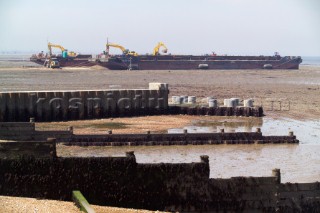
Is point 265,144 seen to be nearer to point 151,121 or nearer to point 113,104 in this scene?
point 151,121

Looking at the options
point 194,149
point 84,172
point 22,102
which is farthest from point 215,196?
point 22,102

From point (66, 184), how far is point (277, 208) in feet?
21.3

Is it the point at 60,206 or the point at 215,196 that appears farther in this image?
the point at 215,196

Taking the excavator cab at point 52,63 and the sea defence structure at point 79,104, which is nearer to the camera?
the sea defence structure at point 79,104

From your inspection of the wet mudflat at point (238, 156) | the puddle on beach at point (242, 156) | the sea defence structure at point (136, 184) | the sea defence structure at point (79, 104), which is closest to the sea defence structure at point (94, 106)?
the sea defence structure at point (79, 104)

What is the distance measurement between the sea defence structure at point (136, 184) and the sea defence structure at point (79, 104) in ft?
83.3

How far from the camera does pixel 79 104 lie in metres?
47.6

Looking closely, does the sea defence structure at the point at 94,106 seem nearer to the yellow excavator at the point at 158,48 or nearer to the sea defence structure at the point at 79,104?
the sea defence structure at the point at 79,104

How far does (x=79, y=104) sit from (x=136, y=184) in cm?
2909

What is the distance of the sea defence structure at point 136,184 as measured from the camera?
18.6 metres

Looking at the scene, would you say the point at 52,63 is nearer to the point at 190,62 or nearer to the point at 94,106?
the point at 190,62

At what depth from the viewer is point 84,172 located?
1880cm

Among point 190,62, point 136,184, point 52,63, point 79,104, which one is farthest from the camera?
point 190,62

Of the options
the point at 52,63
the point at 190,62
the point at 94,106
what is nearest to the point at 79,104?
the point at 94,106
